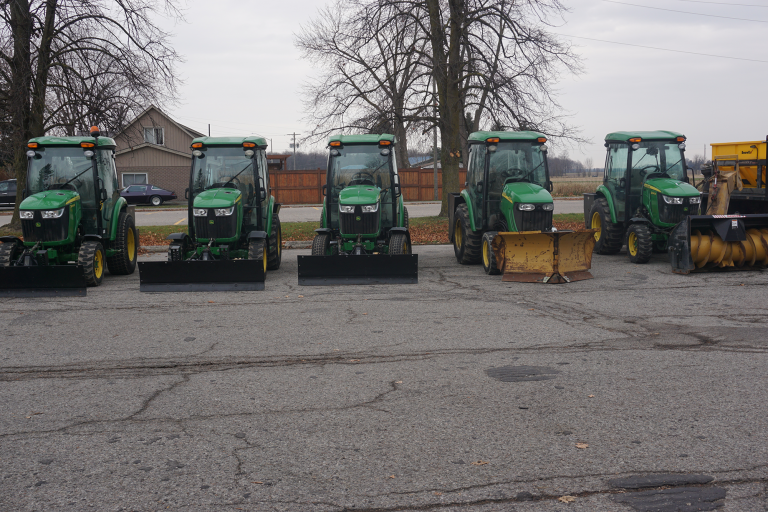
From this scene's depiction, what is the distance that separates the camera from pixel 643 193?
44.7ft

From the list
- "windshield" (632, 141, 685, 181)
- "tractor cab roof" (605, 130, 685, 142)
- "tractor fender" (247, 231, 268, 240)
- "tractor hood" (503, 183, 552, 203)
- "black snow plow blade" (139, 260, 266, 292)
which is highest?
"tractor cab roof" (605, 130, 685, 142)

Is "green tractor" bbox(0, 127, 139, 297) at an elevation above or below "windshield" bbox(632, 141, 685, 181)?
below

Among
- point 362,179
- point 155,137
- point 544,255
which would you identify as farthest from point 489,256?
point 155,137

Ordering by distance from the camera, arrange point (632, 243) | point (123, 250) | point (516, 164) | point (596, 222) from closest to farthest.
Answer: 1. point (123, 250)
2. point (516, 164)
3. point (632, 243)
4. point (596, 222)

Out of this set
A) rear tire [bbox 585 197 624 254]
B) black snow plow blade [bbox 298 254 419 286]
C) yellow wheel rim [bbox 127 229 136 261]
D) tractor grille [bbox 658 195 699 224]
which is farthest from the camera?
rear tire [bbox 585 197 624 254]

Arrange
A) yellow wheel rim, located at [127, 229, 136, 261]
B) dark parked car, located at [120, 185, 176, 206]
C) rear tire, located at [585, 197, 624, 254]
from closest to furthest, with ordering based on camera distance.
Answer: yellow wheel rim, located at [127, 229, 136, 261], rear tire, located at [585, 197, 624, 254], dark parked car, located at [120, 185, 176, 206]

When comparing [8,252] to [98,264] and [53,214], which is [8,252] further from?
[98,264]

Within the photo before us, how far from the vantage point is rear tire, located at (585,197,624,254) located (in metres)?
14.1

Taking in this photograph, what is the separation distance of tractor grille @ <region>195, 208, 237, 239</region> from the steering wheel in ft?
7.43

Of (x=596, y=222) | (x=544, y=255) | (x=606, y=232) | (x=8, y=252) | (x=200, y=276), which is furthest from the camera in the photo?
(x=596, y=222)

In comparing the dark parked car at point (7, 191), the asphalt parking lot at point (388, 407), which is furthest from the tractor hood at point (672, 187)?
the dark parked car at point (7, 191)

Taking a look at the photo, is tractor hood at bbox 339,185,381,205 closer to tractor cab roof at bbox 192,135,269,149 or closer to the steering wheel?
the steering wheel

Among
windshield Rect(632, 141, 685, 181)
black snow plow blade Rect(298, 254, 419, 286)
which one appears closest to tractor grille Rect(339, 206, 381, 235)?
black snow plow blade Rect(298, 254, 419, 286)

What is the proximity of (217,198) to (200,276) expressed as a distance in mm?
1548
